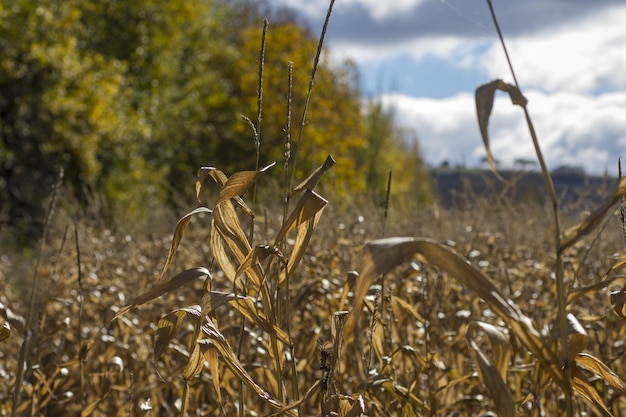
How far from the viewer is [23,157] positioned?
12.7 m

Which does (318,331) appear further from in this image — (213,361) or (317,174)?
(317,174)

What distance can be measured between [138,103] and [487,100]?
57.2 ft

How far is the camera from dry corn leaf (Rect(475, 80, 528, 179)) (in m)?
1.03

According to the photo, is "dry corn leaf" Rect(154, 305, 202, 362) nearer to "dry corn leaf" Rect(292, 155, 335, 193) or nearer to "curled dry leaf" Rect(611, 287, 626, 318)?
"dry corn leaf" Rect(292, 155, 335, 193)

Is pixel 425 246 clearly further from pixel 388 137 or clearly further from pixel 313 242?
pixel 388 137

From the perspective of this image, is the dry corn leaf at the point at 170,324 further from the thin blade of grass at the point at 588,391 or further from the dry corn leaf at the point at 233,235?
→ the thin blade of grass at the point at 588,391

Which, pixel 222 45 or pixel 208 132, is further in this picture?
pixel 222 45

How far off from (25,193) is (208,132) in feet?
27.0

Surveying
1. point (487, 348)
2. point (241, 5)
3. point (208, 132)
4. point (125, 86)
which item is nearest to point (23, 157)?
point (125, 86)

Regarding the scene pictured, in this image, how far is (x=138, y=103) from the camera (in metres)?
17.9

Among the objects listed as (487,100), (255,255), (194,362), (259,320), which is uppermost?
(487,100)

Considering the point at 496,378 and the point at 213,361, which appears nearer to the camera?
the point at 496,378

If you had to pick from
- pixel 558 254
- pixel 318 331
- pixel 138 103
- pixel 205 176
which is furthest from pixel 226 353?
pixel 138 103

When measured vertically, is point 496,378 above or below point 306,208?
below
